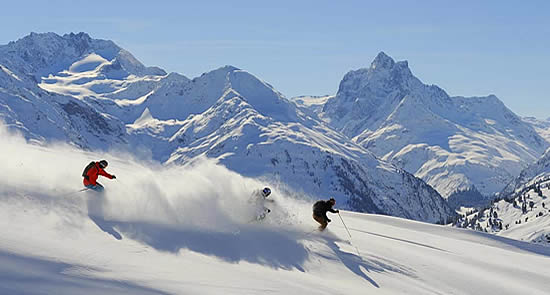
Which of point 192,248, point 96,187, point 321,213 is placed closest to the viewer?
point 192,248

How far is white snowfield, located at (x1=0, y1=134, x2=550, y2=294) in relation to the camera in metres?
13.3

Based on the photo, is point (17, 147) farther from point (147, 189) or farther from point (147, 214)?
point (147, 214)

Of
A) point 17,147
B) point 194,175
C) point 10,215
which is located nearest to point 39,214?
point 10,215

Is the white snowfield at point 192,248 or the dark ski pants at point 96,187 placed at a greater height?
the dark ski pants at point 96,187

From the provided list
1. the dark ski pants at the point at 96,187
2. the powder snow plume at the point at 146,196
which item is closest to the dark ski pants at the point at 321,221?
the powder snow plume at the point at 146,196

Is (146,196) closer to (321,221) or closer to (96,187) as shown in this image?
(96,187)

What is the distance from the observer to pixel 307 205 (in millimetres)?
34531

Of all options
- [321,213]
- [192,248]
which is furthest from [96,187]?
[321,213]

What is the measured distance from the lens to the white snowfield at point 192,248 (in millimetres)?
13344

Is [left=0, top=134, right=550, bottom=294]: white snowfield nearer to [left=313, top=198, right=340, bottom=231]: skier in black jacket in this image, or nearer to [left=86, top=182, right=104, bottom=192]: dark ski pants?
[left=86, top=182, right=104, bottom=192]: dark ski pants

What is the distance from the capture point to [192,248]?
17.9m

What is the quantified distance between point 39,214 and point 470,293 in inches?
591

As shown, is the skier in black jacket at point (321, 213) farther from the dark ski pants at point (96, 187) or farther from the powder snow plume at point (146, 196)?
the dark ski pants at point (96, 187)

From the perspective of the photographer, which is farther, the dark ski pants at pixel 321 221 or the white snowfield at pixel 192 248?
the dark ski pants at pixel 321 221
